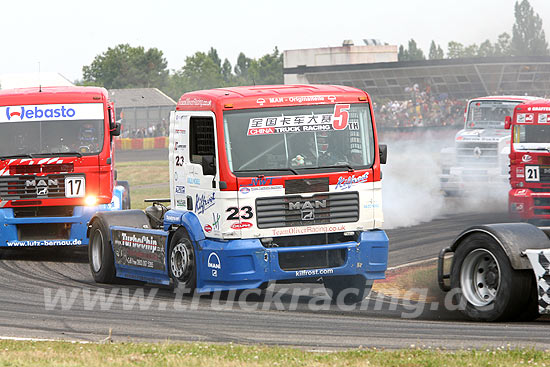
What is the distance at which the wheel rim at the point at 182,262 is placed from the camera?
35.8 feet

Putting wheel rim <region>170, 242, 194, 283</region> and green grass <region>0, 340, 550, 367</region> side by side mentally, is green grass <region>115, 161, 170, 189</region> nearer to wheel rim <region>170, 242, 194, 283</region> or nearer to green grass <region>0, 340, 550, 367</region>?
wheel rim <region>170, 242, 194, 283</region>

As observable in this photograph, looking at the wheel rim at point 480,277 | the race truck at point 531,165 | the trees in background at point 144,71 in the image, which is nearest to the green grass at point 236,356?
the wheel rim at point 480,277

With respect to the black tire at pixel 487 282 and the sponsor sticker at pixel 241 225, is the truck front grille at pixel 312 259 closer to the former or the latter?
the sponsor sticker at pixel 241 225

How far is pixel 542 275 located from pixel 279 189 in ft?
10.3

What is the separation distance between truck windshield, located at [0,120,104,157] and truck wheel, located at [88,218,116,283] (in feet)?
6.52

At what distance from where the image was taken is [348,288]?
36.9 feet

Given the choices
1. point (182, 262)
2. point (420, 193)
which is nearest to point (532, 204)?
point (420, 193)

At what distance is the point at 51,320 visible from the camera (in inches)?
372

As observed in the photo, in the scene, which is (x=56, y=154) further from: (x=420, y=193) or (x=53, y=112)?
(x=420, y=193)

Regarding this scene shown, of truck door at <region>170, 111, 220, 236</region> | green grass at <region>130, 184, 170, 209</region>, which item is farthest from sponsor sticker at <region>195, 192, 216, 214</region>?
green grass at <region>130, 184, 170, 209</region>

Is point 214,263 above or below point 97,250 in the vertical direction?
above

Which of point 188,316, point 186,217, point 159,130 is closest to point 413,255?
point 186,217

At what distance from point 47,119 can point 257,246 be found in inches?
239

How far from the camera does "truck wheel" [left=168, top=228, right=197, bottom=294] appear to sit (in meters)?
10.8
